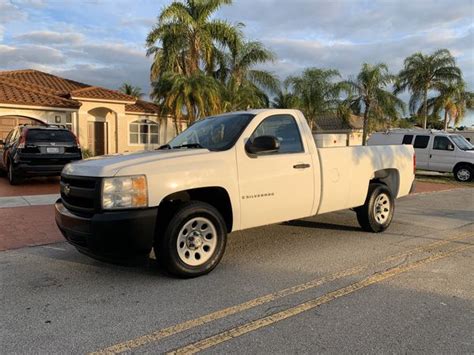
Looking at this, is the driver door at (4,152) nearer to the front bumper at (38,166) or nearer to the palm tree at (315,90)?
the front bumper at (38,166)

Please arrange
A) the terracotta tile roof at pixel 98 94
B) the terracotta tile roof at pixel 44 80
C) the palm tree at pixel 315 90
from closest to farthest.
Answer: the terracotta tile roof at pixel 98 94 < the terracotta tile roof at pixel 44 80 < the palm tree at pixel 315 90

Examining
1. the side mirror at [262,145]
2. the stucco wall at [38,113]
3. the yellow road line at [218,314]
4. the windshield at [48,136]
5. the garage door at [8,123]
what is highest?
the stucco wall at [38,113]

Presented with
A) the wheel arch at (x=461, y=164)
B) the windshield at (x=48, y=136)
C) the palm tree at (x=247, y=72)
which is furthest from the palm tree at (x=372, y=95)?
the windshield at (x=48, y=136)

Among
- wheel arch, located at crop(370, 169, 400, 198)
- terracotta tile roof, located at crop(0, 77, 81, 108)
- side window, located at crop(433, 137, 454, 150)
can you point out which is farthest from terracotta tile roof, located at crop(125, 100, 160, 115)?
wheel arch, located at crop(370, 169, 400, 198)

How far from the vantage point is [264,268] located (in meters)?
5.46

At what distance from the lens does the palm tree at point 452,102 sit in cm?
3542

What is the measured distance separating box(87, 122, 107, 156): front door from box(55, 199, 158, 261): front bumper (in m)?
20.1

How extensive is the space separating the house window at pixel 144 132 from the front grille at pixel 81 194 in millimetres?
21047

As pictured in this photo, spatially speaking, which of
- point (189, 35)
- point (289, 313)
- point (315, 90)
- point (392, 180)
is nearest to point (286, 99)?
point (315, 90)

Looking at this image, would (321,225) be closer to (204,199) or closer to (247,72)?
(204,199)

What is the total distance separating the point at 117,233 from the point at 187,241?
2.74 ft

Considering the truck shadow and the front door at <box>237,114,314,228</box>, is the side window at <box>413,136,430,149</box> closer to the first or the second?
the truck shadow

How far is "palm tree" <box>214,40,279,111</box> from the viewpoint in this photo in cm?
2516

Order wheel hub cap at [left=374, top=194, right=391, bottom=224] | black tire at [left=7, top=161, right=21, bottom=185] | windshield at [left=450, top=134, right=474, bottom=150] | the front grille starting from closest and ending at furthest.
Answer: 1. the front grille
2. wheel hub cap at [left=374, top=194, right=391, bottom=224]
3. black tire at [left=7, top=161, right=21, bottom=185]
4. windshield at [left=450, top=134, right=474, bottom=150]
